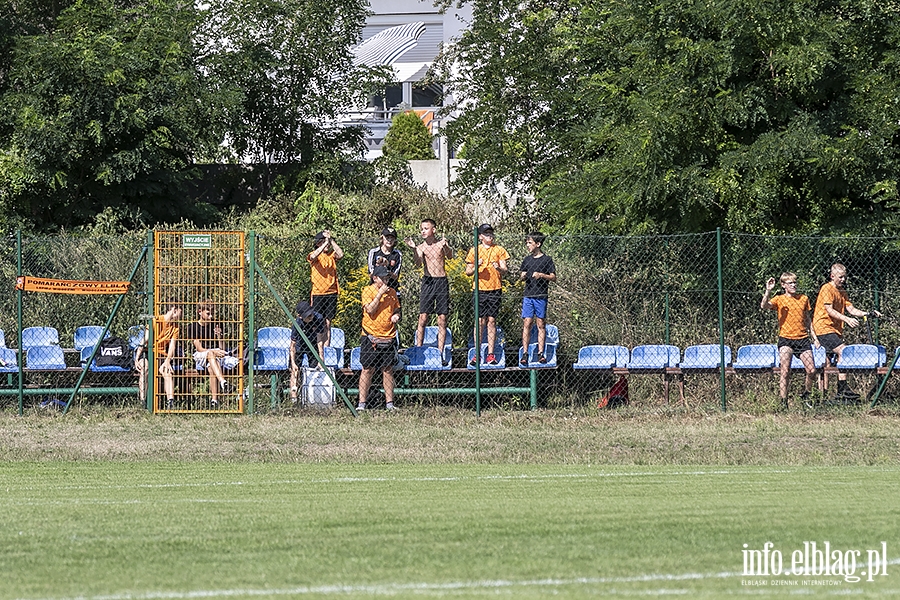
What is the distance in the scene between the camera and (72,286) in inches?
634

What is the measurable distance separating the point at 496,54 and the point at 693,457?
13.1 metres

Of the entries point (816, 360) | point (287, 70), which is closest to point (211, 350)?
point (816, 360)

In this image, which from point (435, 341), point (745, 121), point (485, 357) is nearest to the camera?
point (485, 357)

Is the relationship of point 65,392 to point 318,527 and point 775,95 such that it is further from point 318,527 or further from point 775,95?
point 775,95

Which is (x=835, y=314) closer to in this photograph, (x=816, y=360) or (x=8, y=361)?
(x=816, y=360)

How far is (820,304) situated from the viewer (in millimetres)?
16422

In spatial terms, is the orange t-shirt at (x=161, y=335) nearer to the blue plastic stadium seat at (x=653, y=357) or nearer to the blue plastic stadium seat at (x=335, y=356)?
the blue plastic stadium seat at (x=335, y=356)

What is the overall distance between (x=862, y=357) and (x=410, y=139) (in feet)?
73.6

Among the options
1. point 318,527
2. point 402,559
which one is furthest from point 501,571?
point 318,527

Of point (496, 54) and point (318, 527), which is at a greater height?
point (496, 54)

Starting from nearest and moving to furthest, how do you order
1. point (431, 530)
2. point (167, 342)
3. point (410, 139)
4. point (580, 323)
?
point (431, 530), point (167, 342), point (580, 323), point (410, 139)

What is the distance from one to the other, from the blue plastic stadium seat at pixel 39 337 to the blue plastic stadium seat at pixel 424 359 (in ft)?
16.1

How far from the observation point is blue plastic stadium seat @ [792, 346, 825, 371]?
16.2m

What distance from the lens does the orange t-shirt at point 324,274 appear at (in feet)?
53.2
